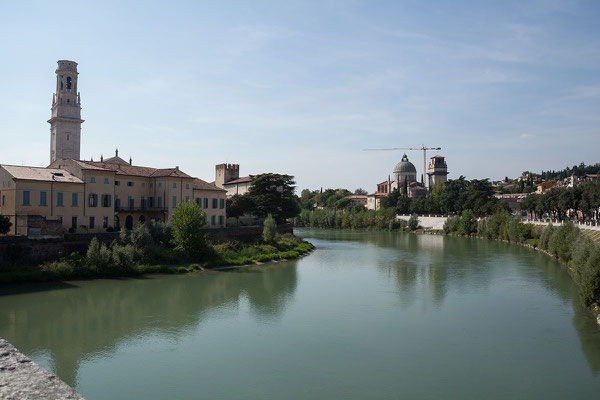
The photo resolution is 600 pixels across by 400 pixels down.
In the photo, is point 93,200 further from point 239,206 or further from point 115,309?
point 239,206

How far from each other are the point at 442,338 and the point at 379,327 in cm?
232

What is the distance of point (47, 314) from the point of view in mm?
19141

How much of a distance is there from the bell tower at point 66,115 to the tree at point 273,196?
1922 cm

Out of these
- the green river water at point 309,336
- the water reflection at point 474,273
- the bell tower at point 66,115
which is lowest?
the green river water at point 309,336

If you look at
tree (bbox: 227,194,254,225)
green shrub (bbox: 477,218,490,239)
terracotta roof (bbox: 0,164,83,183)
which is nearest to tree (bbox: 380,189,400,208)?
green shrub (bbox: 477,218,490,239)

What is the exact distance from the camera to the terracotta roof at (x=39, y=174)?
29098 mm

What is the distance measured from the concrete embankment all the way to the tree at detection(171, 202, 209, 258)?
23.8 metres

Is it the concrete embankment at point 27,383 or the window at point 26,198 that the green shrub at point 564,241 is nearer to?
the concrete embankment at point 27,383

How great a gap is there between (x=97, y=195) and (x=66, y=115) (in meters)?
22.3

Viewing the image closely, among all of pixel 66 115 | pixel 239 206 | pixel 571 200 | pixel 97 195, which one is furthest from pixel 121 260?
pixel 571 200

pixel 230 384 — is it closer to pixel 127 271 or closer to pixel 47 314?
pixel 47 314

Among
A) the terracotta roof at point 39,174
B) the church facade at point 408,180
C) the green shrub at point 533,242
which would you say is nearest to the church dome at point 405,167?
the church facade at point 408,180

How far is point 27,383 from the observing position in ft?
23.5

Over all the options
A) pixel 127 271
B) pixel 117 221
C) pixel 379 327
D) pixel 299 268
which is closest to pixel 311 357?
pixel 379 327
